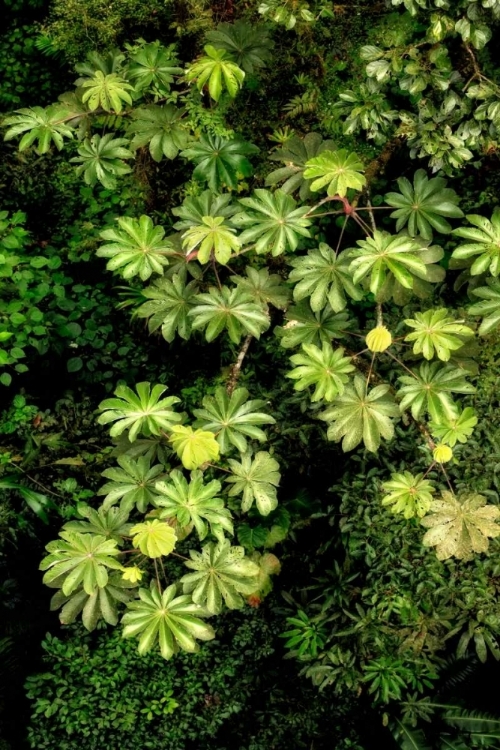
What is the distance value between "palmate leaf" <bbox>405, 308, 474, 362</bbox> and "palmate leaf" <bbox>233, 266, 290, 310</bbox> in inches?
24.7

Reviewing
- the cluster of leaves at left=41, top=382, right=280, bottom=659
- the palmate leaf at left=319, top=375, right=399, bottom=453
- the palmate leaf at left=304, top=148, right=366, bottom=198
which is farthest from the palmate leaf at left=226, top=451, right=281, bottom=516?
the palmate leaf at left=304, top=148, right=366, bottom=198

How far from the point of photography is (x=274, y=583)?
356cm

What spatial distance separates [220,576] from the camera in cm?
251

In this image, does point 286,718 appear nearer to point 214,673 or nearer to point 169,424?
point 214,673

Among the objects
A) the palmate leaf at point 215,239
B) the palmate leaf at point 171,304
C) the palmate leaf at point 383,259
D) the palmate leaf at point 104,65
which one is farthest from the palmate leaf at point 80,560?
the palmate leaf at point 104,65

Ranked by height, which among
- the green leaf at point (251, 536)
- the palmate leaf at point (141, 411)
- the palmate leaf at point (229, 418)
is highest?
the palmate leaf at point (141, 411)

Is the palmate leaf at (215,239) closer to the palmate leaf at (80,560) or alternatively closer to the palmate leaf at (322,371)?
the palmate leaf at (322,371)

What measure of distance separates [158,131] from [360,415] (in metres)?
1.57

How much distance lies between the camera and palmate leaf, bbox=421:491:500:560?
2510 mm

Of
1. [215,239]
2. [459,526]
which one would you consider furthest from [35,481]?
[459,526]

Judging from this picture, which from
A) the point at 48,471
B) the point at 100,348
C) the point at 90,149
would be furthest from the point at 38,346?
the point at 90,149

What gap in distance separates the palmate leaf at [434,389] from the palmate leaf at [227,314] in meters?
0.63

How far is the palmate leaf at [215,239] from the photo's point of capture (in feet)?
8.23

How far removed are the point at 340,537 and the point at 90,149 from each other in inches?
87.4
